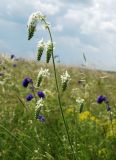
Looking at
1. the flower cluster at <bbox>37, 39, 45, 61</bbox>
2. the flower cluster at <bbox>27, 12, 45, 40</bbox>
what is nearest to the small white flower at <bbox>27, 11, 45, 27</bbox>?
the flower cluster at <bbox>27, 12, 45, 40</bbox>

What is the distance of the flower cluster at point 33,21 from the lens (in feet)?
9.37

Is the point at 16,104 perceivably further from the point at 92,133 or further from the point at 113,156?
the point at 113,156

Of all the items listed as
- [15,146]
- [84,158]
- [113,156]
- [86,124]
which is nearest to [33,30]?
[84,158]

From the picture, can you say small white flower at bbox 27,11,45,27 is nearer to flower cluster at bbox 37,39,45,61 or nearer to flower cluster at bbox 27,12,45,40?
flower cluster at bbox 27,12,45,40

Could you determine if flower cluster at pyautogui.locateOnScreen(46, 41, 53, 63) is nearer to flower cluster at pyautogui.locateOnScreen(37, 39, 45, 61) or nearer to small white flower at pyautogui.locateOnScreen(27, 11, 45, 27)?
flower cluster at pyautogui.locateOnScreen(37, 39, 45, 61)

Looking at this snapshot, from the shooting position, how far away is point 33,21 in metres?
2.96

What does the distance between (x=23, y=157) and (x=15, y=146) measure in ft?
1.12

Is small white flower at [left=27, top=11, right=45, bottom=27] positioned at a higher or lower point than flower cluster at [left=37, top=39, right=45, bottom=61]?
higher

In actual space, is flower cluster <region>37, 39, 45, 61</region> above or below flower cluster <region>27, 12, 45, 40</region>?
below

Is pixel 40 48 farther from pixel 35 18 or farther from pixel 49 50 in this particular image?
pixel 35 18

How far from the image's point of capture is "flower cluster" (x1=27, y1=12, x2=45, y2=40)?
286 cm

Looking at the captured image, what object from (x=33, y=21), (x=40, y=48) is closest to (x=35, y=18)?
(x=33, y=21)

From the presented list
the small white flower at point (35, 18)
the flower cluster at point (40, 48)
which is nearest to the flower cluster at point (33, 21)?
the small white flower at point (35, 18)

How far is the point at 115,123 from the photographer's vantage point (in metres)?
5.43
